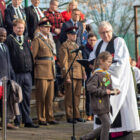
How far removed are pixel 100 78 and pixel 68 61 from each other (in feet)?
11.9

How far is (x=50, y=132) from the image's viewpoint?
9289 mm

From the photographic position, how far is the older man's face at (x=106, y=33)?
7.78m

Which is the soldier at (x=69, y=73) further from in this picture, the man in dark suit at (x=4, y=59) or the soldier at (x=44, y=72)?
the man in dark suit at (x=4, y=59)

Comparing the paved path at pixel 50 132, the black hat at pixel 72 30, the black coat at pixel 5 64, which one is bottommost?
the paved path at pixel 50 132

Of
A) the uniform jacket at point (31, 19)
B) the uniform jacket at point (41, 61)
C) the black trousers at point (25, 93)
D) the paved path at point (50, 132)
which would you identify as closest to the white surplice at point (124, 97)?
the paved path at point (50, 132)

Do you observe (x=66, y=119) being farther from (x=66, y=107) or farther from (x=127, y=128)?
(x=127, y=128)

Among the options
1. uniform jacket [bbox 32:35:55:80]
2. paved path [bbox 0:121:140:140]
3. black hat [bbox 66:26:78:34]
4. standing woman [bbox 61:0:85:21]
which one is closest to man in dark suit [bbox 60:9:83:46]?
black hat [bbox 66:26:78:34]

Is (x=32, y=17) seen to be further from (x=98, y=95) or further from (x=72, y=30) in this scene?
(x=98, y=95)

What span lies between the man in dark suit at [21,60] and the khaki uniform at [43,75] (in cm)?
31

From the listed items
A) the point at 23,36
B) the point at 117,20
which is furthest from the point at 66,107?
the point at 117,20

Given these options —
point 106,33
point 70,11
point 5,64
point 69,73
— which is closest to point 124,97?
point 106,33

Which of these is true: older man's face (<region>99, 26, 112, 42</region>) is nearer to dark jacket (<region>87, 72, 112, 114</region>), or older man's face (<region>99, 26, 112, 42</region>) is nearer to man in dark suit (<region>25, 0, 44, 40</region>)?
dark jacket (<region>87, 72, 112, 114</region>)

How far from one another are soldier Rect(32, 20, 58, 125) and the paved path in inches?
15.0

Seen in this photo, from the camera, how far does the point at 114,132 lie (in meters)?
7.83
